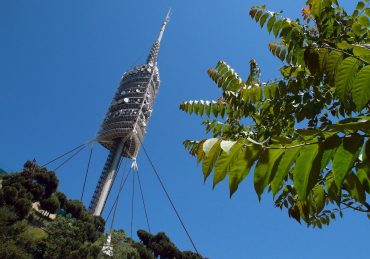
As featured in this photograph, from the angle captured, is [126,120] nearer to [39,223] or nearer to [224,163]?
[39,223]

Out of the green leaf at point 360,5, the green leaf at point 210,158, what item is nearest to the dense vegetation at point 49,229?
the green leaf at point 360,5

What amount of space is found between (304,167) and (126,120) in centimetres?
6357

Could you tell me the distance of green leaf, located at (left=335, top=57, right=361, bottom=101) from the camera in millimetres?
1761

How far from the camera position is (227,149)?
4.08 feet

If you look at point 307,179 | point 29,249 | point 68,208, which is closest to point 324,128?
point 307,179

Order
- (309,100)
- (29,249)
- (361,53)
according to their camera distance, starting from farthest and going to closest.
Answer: (29,249) → (309,100) → (361,53)

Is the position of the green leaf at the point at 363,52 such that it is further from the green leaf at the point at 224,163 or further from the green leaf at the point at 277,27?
the green leaf at the point at 277,27

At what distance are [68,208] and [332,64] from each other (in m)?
45.6

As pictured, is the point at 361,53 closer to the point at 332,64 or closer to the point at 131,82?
the point at 332,64

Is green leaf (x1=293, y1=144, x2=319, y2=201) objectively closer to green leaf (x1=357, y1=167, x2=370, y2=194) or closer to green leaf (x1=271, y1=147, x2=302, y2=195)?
green leaf (x1=271, y1=147, x2=302, y2=195)

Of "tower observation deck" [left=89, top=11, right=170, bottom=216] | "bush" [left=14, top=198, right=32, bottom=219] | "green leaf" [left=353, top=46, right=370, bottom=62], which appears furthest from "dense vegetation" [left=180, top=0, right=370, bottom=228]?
"tower observation deck" [left=89, top=11, right=170, bottom=216]

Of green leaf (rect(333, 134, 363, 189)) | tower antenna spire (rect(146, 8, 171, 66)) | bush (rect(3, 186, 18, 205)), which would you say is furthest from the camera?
tower antenna spire (rect(146, 8, 171, 66))

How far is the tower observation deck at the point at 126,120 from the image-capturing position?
201 ft

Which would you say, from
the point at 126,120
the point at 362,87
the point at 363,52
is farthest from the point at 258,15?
the point at 126,120
